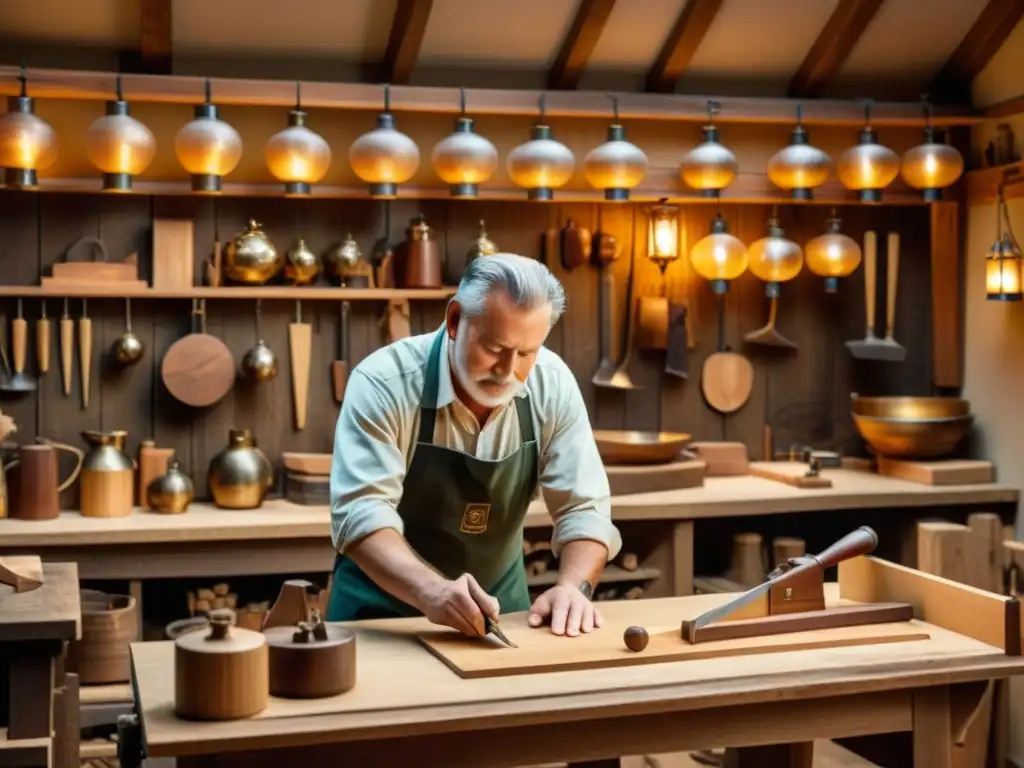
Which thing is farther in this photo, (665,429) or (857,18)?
(665,429)

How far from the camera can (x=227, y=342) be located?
5.95 meters

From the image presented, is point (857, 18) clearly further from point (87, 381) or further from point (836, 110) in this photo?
point (87, 381)

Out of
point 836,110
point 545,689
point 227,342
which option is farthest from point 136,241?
point 545,689

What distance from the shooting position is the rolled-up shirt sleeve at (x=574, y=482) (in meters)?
3.65

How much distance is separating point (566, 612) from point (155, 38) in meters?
3.44

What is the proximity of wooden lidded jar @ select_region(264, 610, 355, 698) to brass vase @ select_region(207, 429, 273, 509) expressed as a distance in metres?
2.93

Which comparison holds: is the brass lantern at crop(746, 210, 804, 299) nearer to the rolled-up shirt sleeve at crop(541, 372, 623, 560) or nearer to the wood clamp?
the rolled-up shirt sleeve at crop(541, 372, 623, 560)

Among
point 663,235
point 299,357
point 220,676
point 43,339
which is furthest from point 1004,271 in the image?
point 220,676

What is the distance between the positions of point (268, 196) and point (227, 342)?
679 mm

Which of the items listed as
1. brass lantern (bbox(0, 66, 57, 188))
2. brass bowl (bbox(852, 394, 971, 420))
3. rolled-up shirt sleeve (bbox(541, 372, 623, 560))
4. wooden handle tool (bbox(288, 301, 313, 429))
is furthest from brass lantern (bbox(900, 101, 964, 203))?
brass lantern (bbox(0, 66, 57, 188))

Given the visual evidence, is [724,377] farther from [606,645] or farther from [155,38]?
[606,645]

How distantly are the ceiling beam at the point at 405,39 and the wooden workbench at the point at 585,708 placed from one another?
3196 mm

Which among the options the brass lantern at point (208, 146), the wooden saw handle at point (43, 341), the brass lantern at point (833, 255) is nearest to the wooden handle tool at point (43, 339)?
the wooden saw handle at point (43, 341)

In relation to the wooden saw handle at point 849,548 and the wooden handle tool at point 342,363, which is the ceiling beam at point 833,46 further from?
the wooden saw handle at point 849,548
